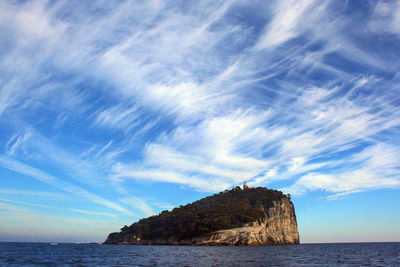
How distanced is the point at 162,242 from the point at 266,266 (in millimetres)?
141694

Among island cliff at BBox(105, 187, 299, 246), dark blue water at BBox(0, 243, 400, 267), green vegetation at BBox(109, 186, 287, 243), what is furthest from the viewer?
green vegetation at BBox(109, 186, 287, 243)

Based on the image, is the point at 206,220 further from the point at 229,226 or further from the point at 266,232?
the point at 266,232

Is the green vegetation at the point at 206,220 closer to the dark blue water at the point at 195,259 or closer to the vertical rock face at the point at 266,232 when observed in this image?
the vertical rock face at the point at 266,232

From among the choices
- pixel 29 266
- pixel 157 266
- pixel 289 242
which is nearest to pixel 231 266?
pixel 157 266

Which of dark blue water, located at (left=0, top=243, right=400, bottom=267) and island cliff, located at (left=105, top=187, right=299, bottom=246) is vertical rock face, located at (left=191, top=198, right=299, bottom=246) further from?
dark blue water, located at (left=0, top=243, right=400, bottom=267)

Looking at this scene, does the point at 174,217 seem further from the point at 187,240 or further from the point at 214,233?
the point at 214,233

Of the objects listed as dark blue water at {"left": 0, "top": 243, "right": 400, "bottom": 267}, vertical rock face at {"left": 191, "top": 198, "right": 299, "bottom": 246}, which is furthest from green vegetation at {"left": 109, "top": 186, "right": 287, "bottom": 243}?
dark blue water at {"left": 0, "top": 243, "right": 400, "bottom": 267}

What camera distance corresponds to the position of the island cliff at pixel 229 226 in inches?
5536

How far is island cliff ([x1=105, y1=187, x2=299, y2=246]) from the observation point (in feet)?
461

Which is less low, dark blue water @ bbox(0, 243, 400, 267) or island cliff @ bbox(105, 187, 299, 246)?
island cliff @ bbox(105, 187, 299, 246)

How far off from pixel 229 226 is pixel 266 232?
24.4 metres

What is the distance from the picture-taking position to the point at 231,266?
43156 mm

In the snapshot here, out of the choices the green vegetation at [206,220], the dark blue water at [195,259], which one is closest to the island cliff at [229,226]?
the green vegetation at [206,220]

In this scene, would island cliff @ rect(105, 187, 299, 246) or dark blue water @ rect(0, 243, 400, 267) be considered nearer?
dark blue water @ rect(0, 243, 400, 267)
